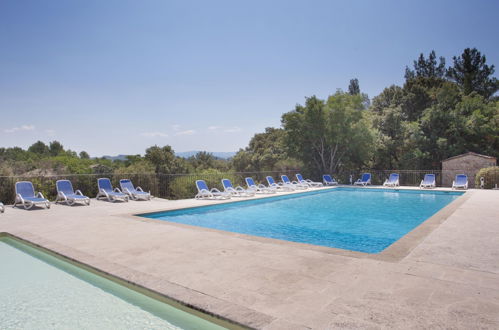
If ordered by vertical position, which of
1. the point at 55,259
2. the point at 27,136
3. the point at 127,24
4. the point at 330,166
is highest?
the point at 127,24

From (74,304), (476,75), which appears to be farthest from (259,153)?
(74,304)

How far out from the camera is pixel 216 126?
38.1 metres

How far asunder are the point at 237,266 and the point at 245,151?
3611 centimetres

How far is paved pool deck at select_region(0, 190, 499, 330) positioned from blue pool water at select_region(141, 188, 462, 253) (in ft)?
5.16

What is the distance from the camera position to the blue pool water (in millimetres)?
7473

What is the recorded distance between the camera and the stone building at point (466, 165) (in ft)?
57.5

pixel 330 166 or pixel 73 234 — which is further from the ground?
pixel 330 166

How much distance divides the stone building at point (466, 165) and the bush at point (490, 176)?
0.99 m

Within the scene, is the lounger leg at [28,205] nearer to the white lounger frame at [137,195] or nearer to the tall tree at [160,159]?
the white lounger frame at [137,195]

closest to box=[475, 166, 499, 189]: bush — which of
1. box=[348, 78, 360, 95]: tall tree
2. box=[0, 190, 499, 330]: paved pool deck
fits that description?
box=[0, 190, 499, 330]: paved pool deck

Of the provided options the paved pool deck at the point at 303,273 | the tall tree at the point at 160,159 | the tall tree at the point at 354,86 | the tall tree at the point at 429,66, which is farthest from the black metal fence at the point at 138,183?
the tall tree at the point at 354,86

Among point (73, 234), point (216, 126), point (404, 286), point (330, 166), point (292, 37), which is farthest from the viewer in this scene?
point (216, 126)

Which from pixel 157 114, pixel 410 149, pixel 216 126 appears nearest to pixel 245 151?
pixel 216 126

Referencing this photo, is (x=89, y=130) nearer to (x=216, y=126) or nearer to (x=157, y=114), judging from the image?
(x=157, y=114)
